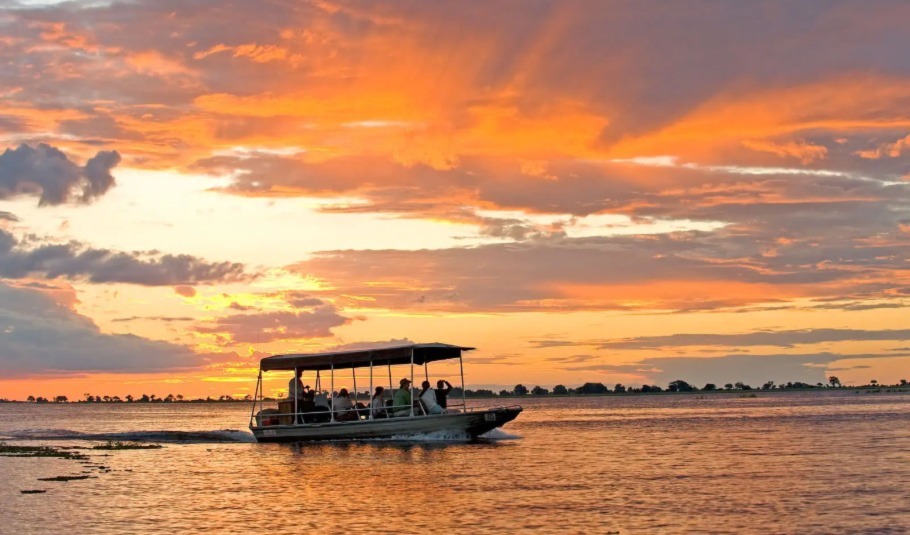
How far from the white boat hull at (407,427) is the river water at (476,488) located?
90cm

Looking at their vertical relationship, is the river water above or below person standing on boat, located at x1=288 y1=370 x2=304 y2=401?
below

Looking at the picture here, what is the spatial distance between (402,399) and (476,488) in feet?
60.8

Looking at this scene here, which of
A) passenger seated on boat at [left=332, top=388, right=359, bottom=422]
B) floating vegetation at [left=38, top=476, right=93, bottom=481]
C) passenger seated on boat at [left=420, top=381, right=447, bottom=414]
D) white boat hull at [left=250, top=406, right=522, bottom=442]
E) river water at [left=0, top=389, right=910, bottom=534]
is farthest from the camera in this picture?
passenger seated on boat at [left=332, top=388, right=359, bottom=422]

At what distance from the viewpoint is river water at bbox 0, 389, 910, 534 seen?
26.5 meters

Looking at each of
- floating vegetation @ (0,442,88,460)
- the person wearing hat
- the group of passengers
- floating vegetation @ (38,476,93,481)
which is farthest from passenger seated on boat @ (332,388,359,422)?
floating vegetation @ (38,476,93,481)

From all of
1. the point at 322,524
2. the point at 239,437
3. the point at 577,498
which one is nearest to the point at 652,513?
the point at 577,498

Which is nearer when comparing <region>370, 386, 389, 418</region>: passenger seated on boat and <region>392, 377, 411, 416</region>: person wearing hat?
<region>392, 377, 411, 416</region>: person wearing hat

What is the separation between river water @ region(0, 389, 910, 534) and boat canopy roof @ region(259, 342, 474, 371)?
14.4 feet

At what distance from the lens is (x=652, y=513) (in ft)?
90.5

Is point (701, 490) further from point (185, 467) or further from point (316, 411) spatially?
point (316, 411)

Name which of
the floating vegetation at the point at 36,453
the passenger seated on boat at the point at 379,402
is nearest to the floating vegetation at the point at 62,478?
the floating vegetation at the point at 36,453

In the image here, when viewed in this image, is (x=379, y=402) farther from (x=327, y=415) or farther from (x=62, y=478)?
(x=62, y=478)

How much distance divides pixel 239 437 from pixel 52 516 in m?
38.6

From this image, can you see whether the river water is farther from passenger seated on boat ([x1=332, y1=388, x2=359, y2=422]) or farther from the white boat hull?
passenger seated on boat ([x1=332, y1=388, x2=359, y2=422])
